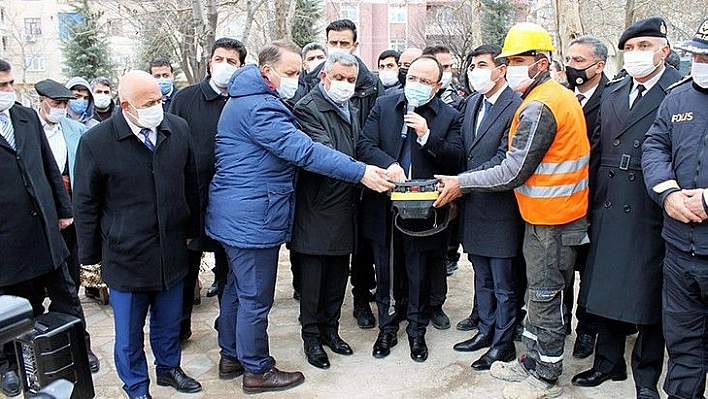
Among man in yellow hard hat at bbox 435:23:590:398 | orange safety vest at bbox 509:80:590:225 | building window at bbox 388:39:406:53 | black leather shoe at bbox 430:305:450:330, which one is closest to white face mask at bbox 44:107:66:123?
man in yellow hard hat at bbox 435:23:590:398

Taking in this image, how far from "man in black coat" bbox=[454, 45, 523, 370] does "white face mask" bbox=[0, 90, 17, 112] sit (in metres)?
3.09

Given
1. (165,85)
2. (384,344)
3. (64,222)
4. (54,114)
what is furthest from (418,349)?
(165,85)

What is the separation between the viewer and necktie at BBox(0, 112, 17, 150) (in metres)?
3.79

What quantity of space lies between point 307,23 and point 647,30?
24976 mm

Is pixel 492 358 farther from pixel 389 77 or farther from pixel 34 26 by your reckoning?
pixel 34 26

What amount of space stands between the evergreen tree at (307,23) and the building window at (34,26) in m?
20.8

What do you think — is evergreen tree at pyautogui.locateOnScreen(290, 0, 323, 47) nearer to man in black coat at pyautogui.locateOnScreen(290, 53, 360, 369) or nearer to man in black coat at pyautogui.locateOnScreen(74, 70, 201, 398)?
man in black coat at pyautogui.locateOnScreen(290, 53, 360, 369)

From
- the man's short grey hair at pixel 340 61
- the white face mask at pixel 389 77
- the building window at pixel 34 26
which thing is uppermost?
the building window at pixel 34 26

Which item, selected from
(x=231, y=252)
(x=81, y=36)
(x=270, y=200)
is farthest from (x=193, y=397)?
(x=81, y=36)

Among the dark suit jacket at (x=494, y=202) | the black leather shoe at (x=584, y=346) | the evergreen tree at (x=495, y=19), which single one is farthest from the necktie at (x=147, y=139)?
the evergreen tree at (x=495, y=19)

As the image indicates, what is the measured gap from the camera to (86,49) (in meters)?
24.9

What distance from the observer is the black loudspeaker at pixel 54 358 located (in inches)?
91.4

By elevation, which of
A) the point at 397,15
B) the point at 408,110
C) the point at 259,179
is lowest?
the point at 259,179

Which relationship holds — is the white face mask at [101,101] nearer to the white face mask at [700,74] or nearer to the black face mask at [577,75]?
the black face mask at [577,75]
